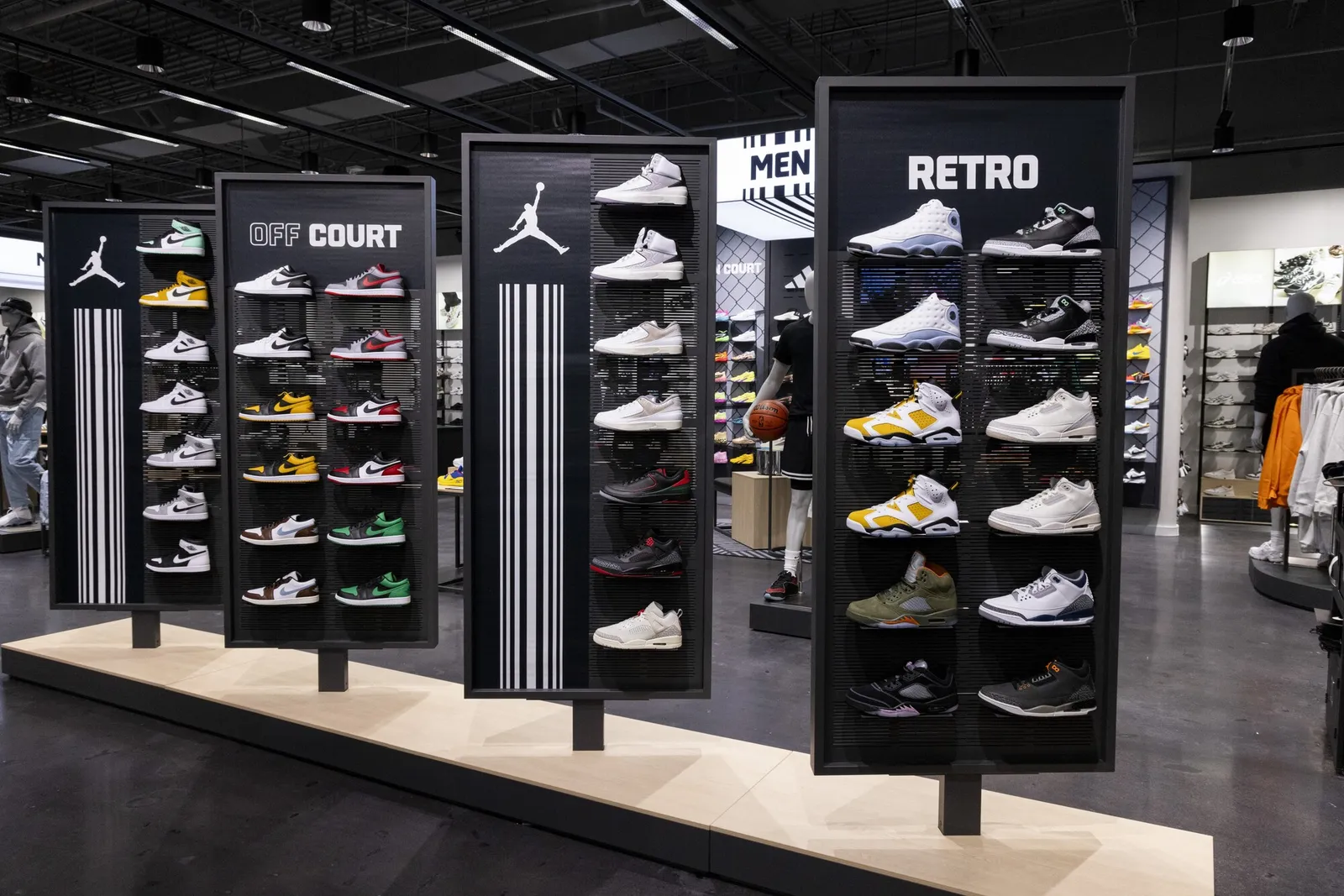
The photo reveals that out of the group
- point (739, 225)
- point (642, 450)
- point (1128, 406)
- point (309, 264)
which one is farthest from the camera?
point (739, 225)

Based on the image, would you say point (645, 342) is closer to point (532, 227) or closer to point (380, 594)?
point (532, 227)

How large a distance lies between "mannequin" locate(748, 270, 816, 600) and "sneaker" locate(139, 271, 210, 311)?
288cm

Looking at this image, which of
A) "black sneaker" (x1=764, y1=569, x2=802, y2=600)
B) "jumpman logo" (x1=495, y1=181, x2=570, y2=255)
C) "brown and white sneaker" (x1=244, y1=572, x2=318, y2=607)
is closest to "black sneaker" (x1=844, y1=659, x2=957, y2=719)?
"jumpman logo" (x1=495, y1=181, x2=570, y2=255)

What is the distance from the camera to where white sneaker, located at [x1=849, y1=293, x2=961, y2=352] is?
7.11ft

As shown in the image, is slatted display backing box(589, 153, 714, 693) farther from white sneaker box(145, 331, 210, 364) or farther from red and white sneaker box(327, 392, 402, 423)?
white sneaker box(145, 331, 210, 364)

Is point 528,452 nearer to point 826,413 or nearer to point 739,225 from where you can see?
point 826,413

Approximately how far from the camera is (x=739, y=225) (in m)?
10.7

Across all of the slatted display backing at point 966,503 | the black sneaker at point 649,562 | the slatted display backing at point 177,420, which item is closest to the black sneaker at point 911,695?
the slatted display backing at point 966,503

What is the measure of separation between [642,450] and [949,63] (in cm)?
884

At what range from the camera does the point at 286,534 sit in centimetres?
336

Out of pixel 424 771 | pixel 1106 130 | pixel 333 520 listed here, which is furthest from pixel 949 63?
pixel 424 771

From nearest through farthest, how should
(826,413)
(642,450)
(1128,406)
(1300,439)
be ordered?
(826,413)
(642,450)
(1300,439)
(1128,406)

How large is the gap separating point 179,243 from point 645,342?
238cm

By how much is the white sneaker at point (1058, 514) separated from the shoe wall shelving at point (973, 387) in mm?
65
